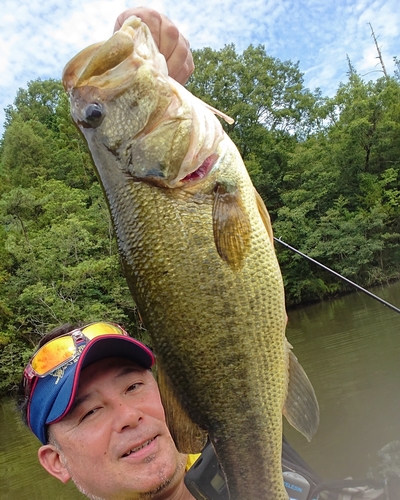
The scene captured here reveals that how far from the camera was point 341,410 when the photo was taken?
8078 mm

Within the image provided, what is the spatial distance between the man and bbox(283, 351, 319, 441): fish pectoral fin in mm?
679

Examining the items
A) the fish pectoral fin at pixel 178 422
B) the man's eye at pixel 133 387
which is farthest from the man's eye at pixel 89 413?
the fish pectoral fin at pixel 178 422

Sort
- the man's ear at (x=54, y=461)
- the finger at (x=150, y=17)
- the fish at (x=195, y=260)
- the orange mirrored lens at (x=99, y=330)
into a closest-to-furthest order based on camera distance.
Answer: the fish at (x=195, y=260)
the finger at (x=150, y=17)
the man's ear at (x=54, y=461)
the orange mirrored lens at (x=99, y=330)

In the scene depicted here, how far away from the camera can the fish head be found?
1.51 metres

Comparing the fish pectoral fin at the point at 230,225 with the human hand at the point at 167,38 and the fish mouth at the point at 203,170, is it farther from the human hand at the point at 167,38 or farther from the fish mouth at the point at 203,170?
the human hand at the point at 167,38

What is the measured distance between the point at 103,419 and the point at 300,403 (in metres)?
0.87

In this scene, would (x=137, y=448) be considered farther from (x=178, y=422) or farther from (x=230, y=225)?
(x=230, y=225)

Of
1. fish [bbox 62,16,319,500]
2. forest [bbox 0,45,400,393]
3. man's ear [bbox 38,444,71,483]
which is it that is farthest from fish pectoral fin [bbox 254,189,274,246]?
forest [bbox 0,45,400,393]

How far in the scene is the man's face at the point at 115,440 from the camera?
1854mm

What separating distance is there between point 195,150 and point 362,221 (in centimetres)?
2381

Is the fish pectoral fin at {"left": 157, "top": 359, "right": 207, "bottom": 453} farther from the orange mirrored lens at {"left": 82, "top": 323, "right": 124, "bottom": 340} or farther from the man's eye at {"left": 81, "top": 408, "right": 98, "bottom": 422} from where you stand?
the orange mirrored lens at {"left": 82, "top": 323, "right": 124, "bottom": 340}

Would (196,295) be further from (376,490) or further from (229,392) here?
(376,490)

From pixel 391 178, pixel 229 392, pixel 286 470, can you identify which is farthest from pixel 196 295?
pixel 391 178

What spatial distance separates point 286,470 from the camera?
2.16m
